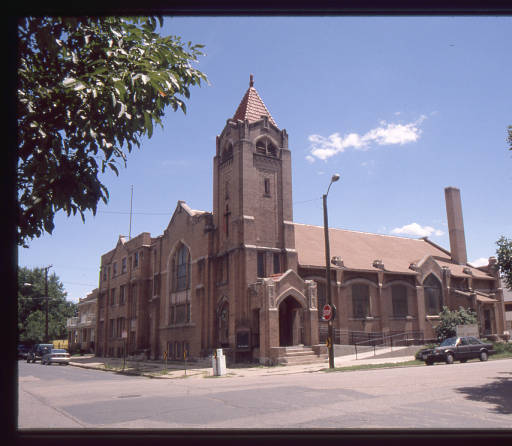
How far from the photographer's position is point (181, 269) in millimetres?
38594

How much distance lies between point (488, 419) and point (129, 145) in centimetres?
834

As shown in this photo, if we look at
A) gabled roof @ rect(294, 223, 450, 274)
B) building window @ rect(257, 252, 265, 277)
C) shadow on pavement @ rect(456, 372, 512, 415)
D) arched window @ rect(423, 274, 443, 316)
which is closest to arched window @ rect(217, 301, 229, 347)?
building window @ rect(257, 252, 265, 277)

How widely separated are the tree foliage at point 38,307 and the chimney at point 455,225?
5864 cm

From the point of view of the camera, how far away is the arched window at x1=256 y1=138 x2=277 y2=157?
34.5m

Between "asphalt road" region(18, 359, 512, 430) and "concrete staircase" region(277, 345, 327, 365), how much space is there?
11677 millimetres

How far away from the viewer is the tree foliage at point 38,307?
70438 mm

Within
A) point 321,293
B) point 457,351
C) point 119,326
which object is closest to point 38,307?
point 119,326

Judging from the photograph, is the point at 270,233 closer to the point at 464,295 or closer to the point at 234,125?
the point at 234,125

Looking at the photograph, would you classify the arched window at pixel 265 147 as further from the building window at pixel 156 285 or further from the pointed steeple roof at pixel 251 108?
the building window at pixel 156 285

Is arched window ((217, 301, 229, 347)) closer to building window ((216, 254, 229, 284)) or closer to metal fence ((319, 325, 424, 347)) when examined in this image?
building window ((216, 254, 229, 284))

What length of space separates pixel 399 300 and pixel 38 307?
210 ft

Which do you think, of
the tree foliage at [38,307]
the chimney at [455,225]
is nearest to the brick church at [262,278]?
the chimney at [455,225]

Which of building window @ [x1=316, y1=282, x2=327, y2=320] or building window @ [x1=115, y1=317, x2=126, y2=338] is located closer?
building window @ [x1=316, y1=282, x2=327, y2=320]
